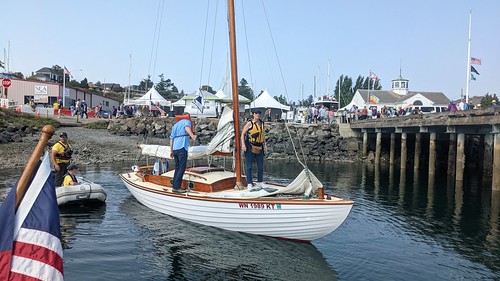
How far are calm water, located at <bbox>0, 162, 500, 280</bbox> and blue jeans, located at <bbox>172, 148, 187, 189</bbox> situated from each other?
1091 millimetres

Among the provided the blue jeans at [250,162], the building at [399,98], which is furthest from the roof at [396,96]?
the blue jeans at [250,162]

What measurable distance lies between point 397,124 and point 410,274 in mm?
22779

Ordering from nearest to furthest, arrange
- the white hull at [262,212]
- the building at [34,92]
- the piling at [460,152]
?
the white hull at [262,212] < the piling at [460,152] < the building at [34,92]

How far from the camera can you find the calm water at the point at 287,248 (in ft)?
30.8

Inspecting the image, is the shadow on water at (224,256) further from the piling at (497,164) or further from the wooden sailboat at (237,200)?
the piling at (497,164)

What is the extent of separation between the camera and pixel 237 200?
10.8 m

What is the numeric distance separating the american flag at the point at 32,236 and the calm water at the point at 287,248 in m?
5.12

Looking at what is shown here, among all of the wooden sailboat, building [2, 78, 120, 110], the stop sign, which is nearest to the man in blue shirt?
the wooden sailboat

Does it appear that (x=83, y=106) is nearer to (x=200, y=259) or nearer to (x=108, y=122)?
(x=108, y=122)

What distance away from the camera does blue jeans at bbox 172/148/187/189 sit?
12.6 meters

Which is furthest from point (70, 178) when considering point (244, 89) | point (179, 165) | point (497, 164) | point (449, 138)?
point (244, 89)

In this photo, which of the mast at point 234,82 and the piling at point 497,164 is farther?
the piling at point 497,164

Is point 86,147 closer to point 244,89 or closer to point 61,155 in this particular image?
point 61,155

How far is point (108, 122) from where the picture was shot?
41.7 m
